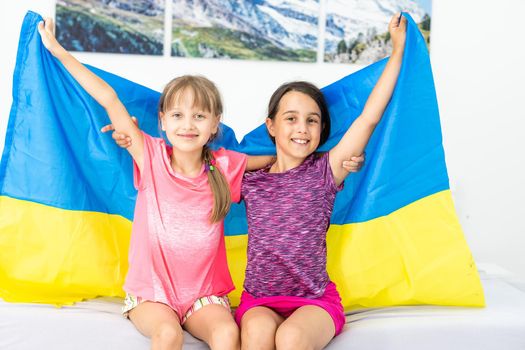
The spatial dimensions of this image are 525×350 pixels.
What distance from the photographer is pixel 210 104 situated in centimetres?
174

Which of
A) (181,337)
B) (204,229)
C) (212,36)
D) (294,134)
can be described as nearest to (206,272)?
(204,229)

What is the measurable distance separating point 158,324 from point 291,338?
0.34m

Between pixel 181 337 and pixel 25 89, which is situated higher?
pixel 25 89

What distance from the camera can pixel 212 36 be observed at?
2670 millimetres

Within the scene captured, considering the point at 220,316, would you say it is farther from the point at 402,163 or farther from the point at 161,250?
the point at 402,163

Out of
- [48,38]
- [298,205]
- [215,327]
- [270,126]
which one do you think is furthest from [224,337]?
[48,38]

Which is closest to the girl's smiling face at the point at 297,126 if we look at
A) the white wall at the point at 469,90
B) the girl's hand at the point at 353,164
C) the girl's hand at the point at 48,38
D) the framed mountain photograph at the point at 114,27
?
the girl's hand at the point at 353,164

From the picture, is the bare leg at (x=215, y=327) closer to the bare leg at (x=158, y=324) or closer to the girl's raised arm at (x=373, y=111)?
the bare leg at (x=158, y=324)

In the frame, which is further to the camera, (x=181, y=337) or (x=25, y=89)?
(x=25, y=89)

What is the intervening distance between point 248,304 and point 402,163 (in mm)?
630

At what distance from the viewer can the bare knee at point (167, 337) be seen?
4.85ft

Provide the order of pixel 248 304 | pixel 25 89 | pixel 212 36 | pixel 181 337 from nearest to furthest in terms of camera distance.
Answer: pixel 181 337
pixel 248 304
pixel 25 89
pixel 212 36

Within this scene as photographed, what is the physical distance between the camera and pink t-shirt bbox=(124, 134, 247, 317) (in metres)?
1.69

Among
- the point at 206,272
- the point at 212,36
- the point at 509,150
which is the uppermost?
the point at 212,36
